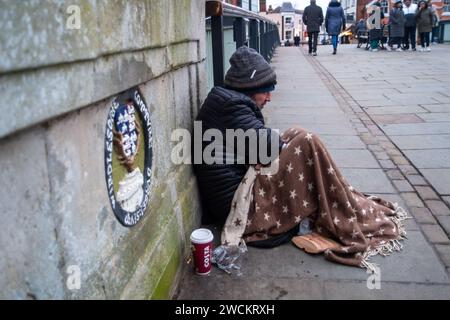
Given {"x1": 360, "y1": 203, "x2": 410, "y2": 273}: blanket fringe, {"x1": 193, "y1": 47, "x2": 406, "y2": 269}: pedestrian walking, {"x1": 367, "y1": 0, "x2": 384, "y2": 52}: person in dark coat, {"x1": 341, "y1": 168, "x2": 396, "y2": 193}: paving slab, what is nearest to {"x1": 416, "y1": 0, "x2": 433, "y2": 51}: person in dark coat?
{"x1": 367, "y1": 0, "x2": 384, "y2": 52}: person in dark coat

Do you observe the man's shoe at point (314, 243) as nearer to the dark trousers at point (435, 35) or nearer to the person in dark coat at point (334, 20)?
the person in dark coat at point (334, 20)

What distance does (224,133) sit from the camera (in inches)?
109

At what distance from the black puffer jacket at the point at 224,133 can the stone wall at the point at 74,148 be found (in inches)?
18.8

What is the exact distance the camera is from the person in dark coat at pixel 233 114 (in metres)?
2.73

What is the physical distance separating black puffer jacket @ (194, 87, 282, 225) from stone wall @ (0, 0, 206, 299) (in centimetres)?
48

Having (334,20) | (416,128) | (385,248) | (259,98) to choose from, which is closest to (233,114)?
(259,98)

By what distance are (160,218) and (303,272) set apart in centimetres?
89

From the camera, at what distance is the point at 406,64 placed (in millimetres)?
12242

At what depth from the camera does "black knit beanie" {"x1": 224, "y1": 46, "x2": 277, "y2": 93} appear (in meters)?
2.87

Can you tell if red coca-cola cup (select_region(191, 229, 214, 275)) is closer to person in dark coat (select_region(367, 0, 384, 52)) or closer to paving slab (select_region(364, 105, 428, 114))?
paving slab (select_region(364, 105, 428, 114))

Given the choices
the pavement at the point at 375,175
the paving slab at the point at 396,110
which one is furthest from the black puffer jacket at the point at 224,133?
the paving slab at the point at 396,110

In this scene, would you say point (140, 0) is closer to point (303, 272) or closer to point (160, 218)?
point (160, 218)

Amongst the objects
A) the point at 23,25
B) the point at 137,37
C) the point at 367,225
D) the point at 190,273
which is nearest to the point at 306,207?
the point at 367,225

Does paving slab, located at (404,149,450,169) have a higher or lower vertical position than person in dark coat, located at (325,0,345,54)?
lower
